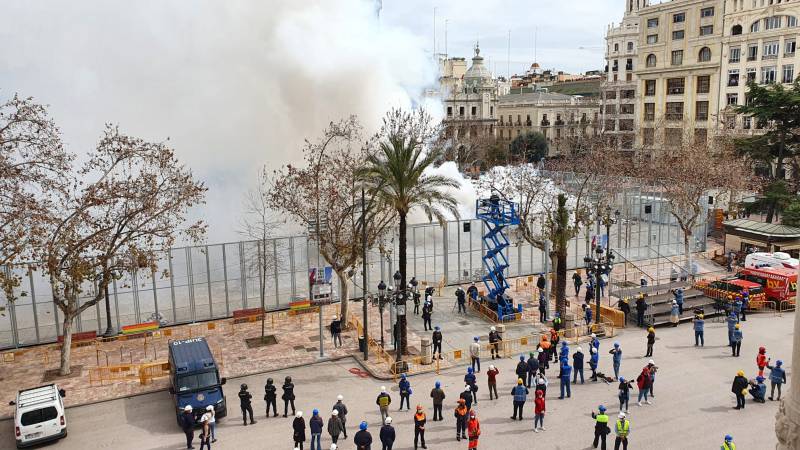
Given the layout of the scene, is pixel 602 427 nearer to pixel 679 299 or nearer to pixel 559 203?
pixel 559 203

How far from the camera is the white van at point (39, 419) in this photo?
17.2 meters

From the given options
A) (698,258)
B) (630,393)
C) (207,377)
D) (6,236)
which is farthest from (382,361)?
(698,258)

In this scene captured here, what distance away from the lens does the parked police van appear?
18328 mm

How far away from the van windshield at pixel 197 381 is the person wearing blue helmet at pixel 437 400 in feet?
21.1

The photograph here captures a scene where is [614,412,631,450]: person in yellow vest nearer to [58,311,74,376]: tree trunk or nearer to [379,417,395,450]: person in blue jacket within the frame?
[379,417,395,450]: person in blue jacket

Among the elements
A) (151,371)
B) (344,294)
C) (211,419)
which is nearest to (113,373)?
(151,371)

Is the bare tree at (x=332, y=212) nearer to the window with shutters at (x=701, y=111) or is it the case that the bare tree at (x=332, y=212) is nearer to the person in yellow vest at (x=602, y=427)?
the person in yellow vest at (x=602, y=427)

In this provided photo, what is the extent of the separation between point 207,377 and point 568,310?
17.5 m

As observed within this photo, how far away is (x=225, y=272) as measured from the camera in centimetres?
2895

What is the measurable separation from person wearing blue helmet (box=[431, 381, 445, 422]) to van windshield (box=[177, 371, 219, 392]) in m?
6.43

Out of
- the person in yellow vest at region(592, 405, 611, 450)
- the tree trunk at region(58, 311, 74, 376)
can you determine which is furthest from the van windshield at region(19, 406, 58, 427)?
the person in yellow vest at region(592, 405, 611, 450)

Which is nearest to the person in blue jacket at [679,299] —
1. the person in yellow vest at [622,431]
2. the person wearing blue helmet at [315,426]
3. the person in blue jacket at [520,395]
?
the person in blue jacket at [520,395]

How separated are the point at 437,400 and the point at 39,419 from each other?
11.0 meters

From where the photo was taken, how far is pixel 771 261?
101 ft
